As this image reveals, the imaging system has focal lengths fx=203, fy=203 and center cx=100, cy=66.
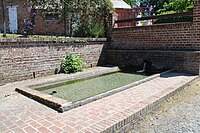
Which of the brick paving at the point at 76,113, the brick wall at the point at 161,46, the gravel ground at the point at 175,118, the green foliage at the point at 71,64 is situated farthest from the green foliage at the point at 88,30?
the gravel ground at the point at 175,118

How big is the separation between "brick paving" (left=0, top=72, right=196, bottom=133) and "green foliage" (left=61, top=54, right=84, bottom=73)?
8.77 feet

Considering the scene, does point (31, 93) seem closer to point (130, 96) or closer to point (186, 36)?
point (130, 96)

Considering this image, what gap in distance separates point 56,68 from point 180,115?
4.55 m

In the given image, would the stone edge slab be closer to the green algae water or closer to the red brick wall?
the green algae water

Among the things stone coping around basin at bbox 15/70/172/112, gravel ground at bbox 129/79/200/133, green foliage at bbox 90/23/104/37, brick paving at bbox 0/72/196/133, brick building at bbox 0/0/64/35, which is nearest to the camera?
brick paving at bbox 0/72/196/133

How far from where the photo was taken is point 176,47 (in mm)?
7215

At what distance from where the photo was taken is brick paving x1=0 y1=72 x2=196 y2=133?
2793 millimetres

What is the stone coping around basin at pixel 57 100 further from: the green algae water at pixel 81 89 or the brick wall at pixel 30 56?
the brick wall at pixel 30 56

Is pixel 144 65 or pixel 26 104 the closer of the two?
pixel 26 104

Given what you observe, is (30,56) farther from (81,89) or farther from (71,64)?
(81,89)

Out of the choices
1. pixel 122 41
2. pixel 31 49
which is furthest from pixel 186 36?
pixel 31 49

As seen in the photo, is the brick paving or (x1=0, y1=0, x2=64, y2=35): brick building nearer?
the brick paving

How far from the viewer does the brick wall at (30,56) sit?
5.61m

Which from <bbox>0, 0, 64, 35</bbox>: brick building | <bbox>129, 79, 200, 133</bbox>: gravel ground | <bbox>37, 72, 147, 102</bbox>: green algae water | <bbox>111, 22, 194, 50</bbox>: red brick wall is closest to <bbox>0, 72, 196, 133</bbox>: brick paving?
<bbox>129, 79, 200, 133</bbox>: gravel ground
